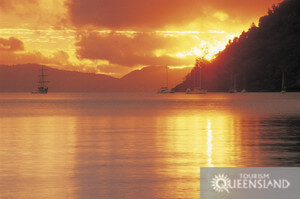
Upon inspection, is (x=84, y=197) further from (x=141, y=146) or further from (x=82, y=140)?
(x=82, y=140)

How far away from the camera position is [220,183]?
1552cm

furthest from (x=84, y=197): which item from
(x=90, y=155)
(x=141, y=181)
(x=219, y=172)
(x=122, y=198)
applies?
(x=90, y=155)

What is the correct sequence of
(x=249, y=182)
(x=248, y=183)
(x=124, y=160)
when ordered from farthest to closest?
(x=124, y=160) < (x=249, y=182) < (x=248, y=183)

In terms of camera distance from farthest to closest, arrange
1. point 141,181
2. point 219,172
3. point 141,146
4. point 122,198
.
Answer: point 141,146, point 219,172, point 141,181, point 122,198

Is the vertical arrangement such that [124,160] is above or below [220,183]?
above

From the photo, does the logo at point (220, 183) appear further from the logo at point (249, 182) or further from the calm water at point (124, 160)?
the calm water at point (124, 160)

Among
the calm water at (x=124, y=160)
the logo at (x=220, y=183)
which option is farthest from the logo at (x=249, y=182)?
the calm water at (x=124, y=160)

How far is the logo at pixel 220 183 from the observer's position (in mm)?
14602

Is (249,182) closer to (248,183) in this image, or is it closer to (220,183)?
(248,183)

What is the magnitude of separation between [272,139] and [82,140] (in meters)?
10.3

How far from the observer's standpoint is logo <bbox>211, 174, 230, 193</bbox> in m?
14.6

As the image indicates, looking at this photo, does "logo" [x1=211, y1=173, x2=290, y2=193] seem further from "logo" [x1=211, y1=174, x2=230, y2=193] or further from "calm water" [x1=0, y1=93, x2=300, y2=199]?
"calm water" [x1=0, y1=93, x2=300, y2=199]

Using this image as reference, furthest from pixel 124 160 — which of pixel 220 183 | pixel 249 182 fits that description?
pixel 249 182

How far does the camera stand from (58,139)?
30.4 meters
